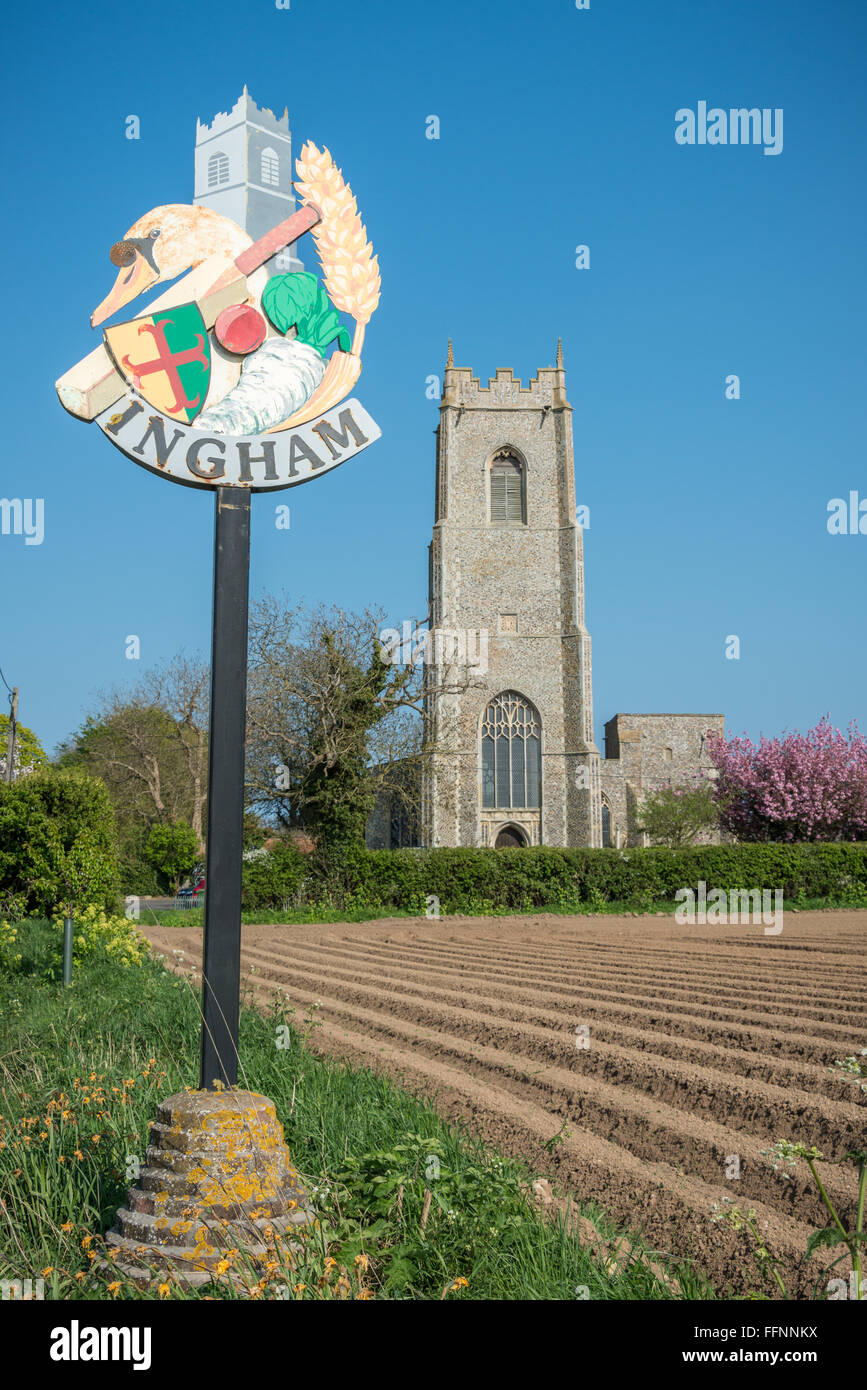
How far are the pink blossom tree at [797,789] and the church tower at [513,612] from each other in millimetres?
4662

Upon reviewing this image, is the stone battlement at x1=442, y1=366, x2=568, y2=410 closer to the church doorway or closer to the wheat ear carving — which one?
the church doorway

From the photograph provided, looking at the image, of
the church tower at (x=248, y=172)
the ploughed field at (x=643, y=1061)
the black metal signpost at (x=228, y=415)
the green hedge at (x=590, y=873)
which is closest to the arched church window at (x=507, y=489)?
the green hedge at (x=590, y=873)

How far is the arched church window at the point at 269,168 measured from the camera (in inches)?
168

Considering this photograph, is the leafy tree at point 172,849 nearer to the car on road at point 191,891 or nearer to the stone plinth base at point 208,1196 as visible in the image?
the car on road at point 191,891

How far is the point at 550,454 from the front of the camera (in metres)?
36.5

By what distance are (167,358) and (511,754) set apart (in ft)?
101

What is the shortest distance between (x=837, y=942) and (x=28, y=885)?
35.5 feet

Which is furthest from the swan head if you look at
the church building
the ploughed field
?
the church building

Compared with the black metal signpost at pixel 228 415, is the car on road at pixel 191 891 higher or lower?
lower

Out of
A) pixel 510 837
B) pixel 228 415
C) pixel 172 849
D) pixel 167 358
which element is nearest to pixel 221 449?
pixel 228 415

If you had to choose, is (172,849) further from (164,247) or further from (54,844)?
(164,247)

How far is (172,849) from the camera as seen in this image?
97.5 feet

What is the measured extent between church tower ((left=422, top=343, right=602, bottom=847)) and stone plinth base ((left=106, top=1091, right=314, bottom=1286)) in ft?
91.9
